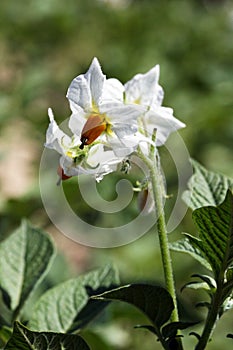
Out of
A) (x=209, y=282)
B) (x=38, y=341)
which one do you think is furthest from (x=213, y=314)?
(x=38, y=341)

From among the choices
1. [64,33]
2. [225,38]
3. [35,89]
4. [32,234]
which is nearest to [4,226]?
[32,234]

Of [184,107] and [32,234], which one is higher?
[184,107]

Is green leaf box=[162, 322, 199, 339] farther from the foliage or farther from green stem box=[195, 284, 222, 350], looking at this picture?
the foliage

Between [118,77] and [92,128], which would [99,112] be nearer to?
[92,128]

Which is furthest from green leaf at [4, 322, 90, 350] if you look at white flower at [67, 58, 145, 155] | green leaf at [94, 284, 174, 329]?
white flower at [67, 58, 145, 155]

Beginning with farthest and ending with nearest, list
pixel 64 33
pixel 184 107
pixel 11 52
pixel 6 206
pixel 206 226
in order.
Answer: pixel 64 33 → pixel 11 52 → pixel 184 107 → pixel 6 206 → pixel 206 226

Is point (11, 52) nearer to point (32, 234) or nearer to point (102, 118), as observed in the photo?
point (32, 234)
